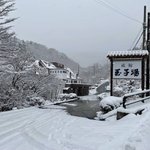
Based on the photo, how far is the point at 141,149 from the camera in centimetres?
602

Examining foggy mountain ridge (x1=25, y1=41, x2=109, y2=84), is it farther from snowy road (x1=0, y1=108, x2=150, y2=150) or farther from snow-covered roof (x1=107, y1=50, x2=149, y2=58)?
snowy road (x1=0, y1=108, x2=150, y2=150)

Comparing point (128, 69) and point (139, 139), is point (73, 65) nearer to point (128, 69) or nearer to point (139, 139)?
point (128, 69)

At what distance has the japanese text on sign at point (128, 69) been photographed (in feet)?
48.4

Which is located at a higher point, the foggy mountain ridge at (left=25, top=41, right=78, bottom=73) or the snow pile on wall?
the foggy mountain ridge at (left=25, top=41, right=78, bottom=73)

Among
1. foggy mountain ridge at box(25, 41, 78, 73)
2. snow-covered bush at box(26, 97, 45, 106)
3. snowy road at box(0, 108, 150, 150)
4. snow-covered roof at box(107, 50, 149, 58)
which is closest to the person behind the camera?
snowy road at box(0, 108, 150, 150)

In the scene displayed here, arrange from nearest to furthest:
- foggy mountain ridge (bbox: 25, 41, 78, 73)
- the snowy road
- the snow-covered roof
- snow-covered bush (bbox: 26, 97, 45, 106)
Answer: the snowy road < the snow-covered roof < snow-covered bush (bbox: 26, 97, 45, 106) < foggy mountain ridge (bbox: 25, 41, 78, 73)

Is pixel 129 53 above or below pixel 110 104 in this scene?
above

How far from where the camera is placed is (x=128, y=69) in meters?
14.8

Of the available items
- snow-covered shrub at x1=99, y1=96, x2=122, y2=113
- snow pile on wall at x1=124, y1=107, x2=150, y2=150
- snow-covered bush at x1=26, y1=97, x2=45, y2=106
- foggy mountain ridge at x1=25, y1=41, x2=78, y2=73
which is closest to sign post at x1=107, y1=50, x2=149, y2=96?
snow-covered shrub at x1=99, y1=96, x2=122, y2=113

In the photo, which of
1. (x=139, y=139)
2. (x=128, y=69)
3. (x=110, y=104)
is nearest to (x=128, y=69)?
(x=128, y=69)

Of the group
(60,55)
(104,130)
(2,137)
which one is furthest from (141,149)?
(60,55)

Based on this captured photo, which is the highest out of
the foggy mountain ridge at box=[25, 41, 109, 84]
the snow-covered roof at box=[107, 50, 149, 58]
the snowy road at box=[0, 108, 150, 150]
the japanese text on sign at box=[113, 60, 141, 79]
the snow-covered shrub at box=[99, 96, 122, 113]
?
the foggy mountain ridge at box=[25, 41, 109, 84]

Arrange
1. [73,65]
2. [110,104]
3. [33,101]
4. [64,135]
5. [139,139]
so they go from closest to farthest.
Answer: [139,139] < [64,135] < [110,104] < [33,101] < [73,65]

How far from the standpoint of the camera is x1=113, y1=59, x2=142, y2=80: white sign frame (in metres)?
14.7
